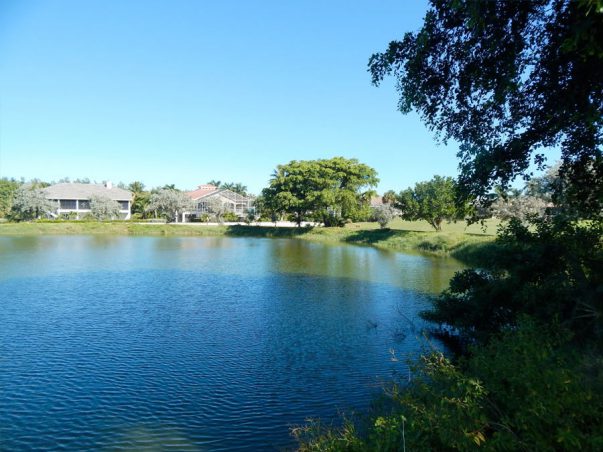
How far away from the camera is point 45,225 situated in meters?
80.8

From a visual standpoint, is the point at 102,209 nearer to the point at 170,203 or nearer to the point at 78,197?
the point at 170,203

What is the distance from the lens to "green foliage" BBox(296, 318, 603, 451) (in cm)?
718

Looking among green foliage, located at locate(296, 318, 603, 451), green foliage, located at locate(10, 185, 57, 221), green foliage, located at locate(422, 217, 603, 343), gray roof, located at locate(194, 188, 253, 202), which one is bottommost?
green foliage, located at locate(296, 318, 603, 451)

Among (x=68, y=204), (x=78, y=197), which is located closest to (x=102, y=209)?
(x=78, y=197)

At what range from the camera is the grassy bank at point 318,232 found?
59969 millimetres

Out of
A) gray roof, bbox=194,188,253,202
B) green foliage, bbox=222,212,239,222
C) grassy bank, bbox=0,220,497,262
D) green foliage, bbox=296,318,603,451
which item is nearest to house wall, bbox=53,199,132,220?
gray roof, bbox=194,188,253,202

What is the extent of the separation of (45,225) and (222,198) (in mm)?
45105

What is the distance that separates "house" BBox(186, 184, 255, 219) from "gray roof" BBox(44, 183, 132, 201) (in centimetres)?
1831

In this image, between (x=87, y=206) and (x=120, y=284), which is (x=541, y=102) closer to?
Answer: (x=120, y=284)

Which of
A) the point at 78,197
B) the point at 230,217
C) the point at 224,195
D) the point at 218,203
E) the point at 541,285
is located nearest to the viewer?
the point at 541,285

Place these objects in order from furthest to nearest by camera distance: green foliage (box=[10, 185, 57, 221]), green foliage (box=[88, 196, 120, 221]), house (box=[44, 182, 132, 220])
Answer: house (box=[44, 182, 132, 220]) → green foliage (box=[88, 196, 120, 221]) → green foliage (box=[10, 185, 57, 221])

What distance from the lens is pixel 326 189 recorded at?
82.2 meters

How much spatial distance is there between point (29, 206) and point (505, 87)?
99.8 m

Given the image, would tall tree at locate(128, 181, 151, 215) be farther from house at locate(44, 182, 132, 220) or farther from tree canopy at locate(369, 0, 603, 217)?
tree canopy at locate(369, 0, 603, 217)
